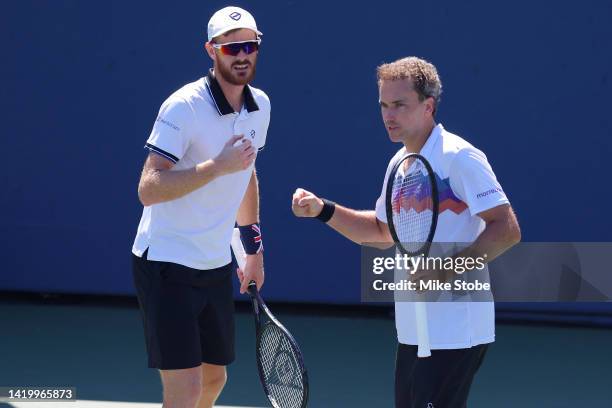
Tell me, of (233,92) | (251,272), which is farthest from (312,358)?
(233,92)

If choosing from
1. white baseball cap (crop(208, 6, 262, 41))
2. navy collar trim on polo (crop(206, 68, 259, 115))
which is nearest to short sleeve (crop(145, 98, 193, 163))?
navy collar trim on polo (crop(206, 68, 259, 115))

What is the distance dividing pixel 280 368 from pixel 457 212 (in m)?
1.14

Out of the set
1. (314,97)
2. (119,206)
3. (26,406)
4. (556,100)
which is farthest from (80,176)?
(556,100)

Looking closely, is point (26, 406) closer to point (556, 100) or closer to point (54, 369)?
point (54, 369)


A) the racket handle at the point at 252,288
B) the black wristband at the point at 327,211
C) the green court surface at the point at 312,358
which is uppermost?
the black wristband at the point at 327,211

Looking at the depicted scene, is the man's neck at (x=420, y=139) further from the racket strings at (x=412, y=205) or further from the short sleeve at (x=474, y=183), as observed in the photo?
the short sleeve at (x=474, y=183)

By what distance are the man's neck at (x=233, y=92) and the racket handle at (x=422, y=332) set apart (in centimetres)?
112

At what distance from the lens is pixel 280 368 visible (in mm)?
4352

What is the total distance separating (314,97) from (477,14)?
1084mm

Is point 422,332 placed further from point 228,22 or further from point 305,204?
point 228,22

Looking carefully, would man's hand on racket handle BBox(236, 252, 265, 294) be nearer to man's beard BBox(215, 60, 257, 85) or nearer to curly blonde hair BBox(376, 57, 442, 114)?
man's beard BBox(215, 60, 257, 85)

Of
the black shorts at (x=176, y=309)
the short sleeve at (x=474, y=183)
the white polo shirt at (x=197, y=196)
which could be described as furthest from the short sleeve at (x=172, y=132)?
the short sleeve at (x=474, y=183)

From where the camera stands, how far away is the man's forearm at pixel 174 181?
3.91 metres

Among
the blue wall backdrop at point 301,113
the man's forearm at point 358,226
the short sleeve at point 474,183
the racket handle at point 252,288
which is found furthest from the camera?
the blue wall backdrop at point 301,113
